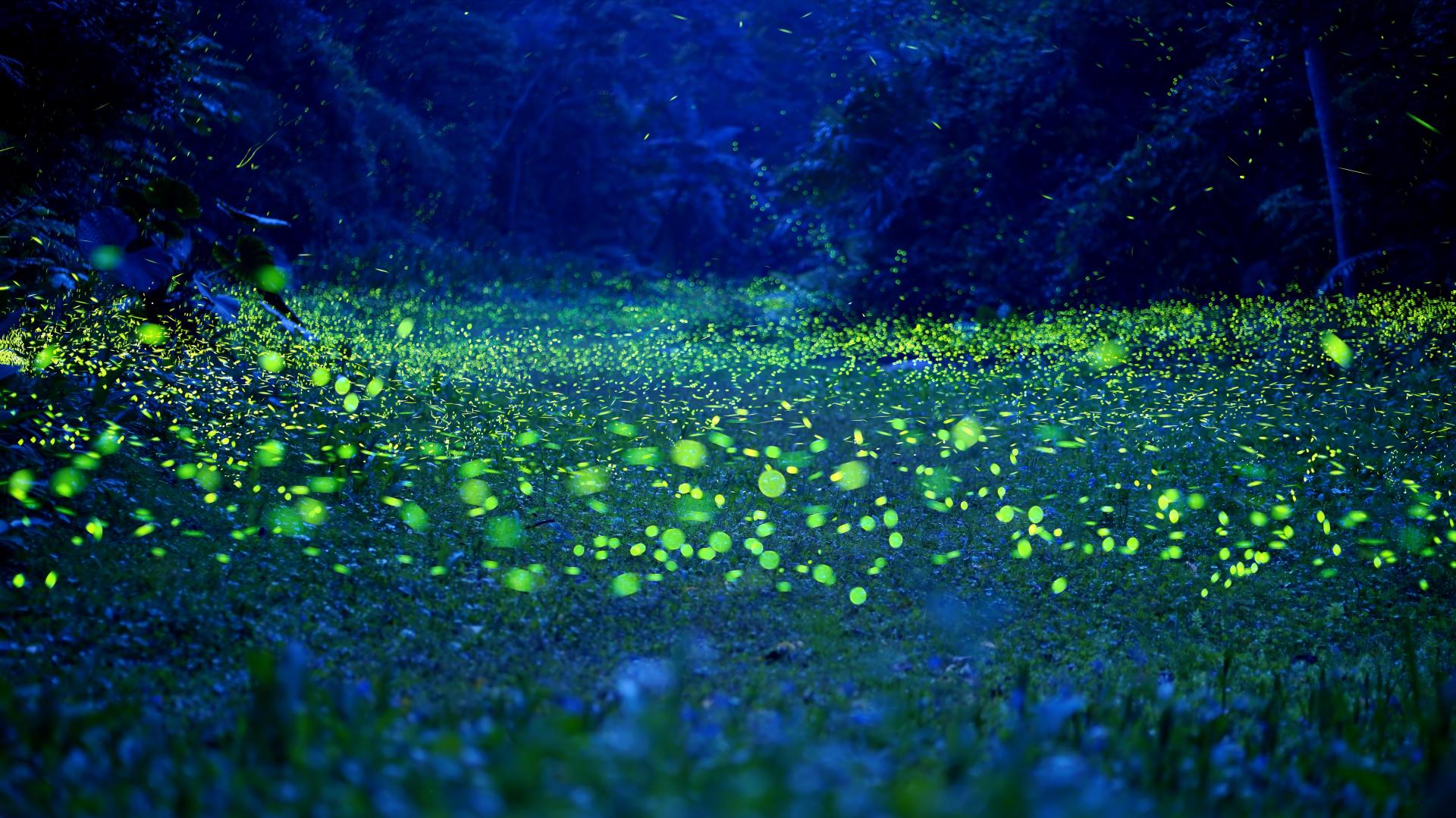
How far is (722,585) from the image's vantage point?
7.14 m

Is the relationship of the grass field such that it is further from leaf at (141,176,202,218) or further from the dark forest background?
the dark forest background

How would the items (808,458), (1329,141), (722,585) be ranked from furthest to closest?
1. (1329,141)
2. (808,458)
3. (722,585)

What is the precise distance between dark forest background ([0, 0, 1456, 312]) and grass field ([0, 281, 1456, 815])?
2.43 meters

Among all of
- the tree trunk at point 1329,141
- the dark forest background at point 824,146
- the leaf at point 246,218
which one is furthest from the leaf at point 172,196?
the tree trunk at point 1329,141

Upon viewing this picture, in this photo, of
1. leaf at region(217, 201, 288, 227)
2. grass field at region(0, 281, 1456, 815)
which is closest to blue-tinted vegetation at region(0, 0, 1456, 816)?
grass field at region(0, 281, 1456, 815)

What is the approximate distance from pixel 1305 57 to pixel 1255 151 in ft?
6.43

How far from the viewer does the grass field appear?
10.7 feet

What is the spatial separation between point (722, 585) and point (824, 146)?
1779 cm

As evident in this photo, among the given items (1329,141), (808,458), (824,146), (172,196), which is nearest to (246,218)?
(172,196)

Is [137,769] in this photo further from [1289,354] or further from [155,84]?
[1289,354]

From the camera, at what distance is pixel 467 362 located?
15.8 m

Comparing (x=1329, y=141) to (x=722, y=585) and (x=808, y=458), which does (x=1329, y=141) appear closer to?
(x=808, y=458)

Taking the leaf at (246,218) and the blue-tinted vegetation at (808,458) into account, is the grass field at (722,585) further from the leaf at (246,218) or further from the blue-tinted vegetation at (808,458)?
the leaf at (246,218)

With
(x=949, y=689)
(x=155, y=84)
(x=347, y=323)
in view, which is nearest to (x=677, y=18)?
(x=347, y=323)
